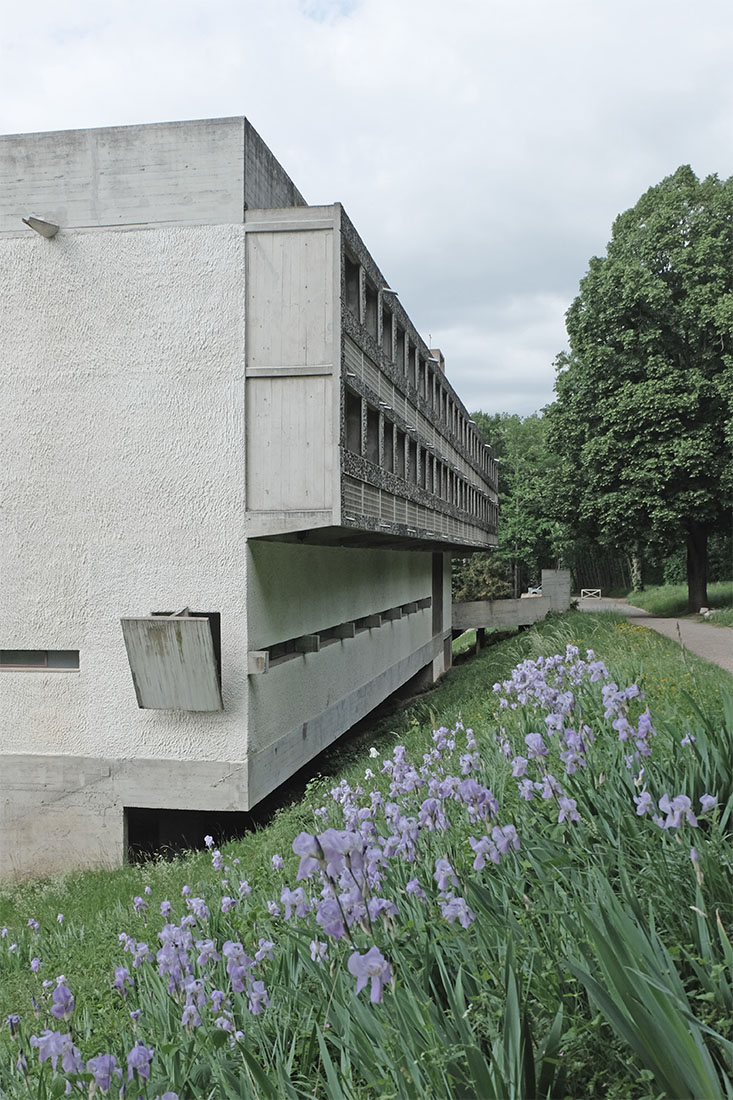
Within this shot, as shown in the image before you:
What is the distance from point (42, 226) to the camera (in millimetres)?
11641

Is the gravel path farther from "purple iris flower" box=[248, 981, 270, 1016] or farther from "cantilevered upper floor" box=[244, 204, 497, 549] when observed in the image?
"purple iris flower" box=[248, 981, 270, 1016]

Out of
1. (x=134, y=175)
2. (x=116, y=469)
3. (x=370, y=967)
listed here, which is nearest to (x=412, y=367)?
(x=134, y=175)

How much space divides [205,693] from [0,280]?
6.34 meters

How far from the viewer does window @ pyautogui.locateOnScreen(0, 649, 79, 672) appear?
39.5 ft

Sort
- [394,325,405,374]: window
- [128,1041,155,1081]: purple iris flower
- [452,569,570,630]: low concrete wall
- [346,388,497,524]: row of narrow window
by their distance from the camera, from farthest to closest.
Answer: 1. [452,569,570,630]: low concrete wall
2. [394,325,405,374]: window
3. [346,388,497,524]: row of narrow window
4. [128,1041,155,1081]: purple iris flower

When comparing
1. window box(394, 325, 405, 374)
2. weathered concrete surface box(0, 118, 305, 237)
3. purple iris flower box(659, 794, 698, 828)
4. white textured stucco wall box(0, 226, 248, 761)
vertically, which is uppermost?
weathered concrete surface box(0, 118, 305, 237)

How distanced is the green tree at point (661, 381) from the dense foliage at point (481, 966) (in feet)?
80.8

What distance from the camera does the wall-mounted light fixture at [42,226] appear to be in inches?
454

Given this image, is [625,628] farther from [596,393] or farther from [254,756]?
[596,393]

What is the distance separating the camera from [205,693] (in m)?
11.2

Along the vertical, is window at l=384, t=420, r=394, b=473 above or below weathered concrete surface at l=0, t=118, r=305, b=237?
below

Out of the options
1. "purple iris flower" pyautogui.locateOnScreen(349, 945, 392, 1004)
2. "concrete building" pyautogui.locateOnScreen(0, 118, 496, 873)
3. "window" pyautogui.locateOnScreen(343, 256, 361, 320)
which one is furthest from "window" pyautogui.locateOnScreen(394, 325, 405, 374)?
"purple iris flower" pyautogui.locateOnScreen(349, 945, 392, 1004)

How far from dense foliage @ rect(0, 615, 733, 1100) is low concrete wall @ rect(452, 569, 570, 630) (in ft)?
91.2

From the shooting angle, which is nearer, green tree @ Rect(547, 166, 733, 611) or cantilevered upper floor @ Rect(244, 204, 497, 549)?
cantilevered upper floor @ Rect(244, 204, 497, 549)
